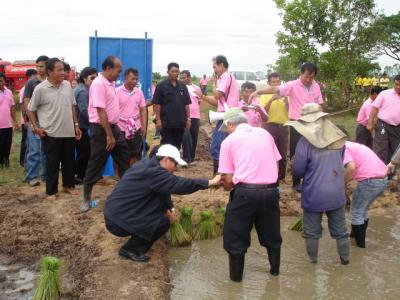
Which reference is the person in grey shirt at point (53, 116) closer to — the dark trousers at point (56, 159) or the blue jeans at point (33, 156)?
the dark trousers at point (56, 159)

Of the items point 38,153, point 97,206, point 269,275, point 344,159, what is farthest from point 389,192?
point 38,153

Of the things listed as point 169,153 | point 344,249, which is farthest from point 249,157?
point 344,249

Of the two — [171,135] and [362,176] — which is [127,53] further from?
[362,176]

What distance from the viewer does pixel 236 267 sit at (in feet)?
14.7

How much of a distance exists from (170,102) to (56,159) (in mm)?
2225

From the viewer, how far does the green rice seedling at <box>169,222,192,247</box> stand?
214 inches

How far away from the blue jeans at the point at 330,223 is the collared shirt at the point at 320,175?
5.0 inches

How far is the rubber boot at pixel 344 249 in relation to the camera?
487 centimetres

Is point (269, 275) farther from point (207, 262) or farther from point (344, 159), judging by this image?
point (344, 159)

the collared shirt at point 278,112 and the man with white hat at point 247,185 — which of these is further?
the collared shirt at point 278,112

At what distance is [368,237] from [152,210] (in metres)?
2.91

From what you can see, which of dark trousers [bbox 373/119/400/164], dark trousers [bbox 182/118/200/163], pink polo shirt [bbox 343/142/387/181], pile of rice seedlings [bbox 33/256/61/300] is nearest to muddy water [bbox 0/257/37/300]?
pile of rice seedlings [bbox 33/256/61/300]

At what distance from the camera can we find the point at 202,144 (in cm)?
1212

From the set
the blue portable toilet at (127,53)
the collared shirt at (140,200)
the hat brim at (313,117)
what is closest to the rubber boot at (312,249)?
the hat brim at (313,117)
